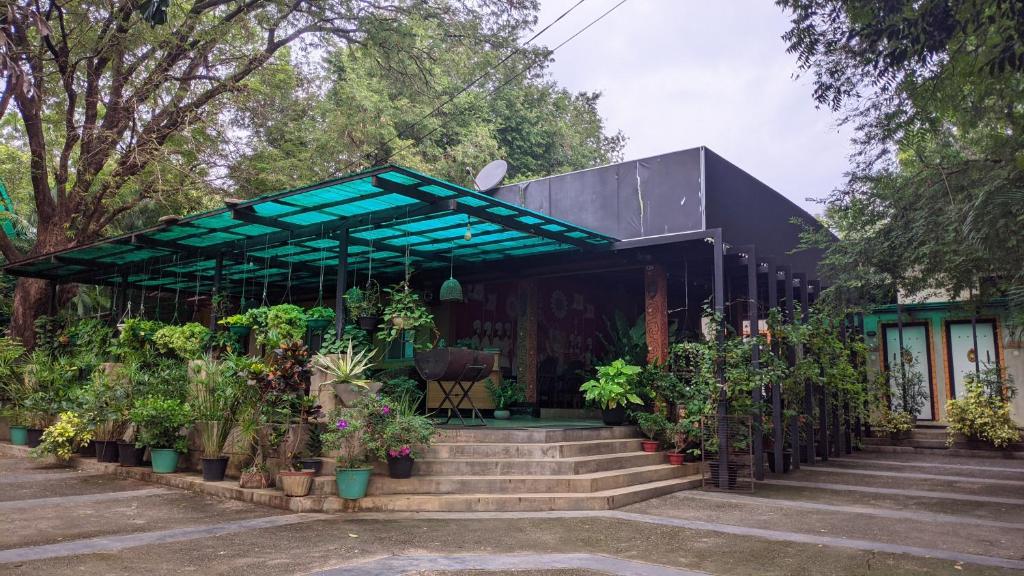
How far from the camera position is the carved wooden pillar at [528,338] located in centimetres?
1152

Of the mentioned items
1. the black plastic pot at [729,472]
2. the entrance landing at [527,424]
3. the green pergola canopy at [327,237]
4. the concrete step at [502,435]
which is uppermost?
the green pergola canopy at [327,237]

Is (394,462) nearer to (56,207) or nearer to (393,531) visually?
(393,531)

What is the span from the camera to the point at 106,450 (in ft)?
28.5

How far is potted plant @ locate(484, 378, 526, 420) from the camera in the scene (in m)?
11.0

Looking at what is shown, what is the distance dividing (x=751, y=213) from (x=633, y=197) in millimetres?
2035

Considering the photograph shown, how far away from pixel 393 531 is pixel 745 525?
304cm

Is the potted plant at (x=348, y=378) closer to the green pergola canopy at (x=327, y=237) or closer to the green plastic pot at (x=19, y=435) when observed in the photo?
the green pergola canopy at (x=327, y=237)

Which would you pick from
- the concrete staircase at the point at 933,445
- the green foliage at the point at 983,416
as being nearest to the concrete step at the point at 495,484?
the concrete staircase at the point at 933,445

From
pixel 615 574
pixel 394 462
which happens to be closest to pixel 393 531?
pixel 394 462

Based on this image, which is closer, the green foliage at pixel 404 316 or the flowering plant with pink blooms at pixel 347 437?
the flowering plant with pink blooms at pixel 347 437

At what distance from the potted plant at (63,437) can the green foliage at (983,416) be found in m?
13.7

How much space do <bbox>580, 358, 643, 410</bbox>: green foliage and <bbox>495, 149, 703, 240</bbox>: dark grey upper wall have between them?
2.09 meters

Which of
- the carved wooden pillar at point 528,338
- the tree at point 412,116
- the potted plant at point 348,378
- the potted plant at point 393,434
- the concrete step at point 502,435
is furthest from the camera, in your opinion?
the tree at point 412,116

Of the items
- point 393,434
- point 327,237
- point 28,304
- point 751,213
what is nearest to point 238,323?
point 327,237
